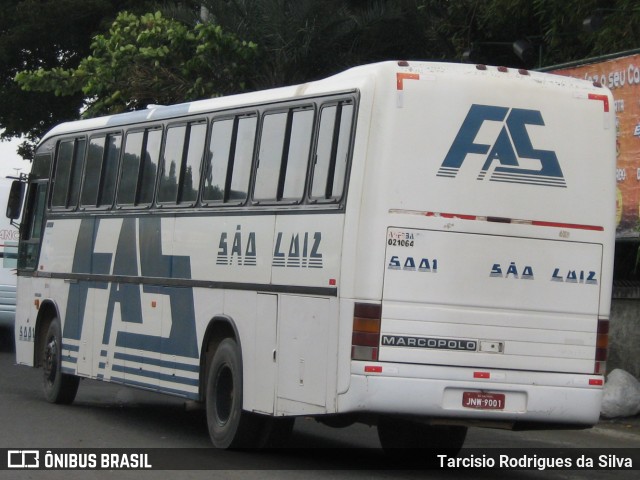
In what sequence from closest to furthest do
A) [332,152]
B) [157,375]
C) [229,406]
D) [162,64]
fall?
[332,152] → [229,406] → [157,375] → [162,64]

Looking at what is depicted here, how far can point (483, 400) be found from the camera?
10562 mm

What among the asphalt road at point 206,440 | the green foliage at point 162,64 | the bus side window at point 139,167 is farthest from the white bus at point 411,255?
the green foliage at point 162,64

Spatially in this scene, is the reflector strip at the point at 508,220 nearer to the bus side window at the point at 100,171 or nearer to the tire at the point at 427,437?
the tire at the point at 427,437

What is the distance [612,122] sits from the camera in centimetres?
1132

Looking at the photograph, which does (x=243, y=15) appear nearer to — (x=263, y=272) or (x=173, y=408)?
(x=173, y=408)

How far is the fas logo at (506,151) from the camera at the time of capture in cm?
1069

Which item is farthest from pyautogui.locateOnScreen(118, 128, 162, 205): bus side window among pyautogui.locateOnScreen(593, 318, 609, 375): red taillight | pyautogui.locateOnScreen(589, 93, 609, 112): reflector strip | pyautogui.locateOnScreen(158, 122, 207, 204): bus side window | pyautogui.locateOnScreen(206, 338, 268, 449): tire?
pyautogui.locateOnScreen(593, 318, 609, 375): red taillight

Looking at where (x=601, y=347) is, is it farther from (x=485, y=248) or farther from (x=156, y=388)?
(x=156, y=388)

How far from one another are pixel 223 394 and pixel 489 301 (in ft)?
9.61

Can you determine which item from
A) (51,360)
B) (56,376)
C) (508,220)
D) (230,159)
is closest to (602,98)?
(508,220)

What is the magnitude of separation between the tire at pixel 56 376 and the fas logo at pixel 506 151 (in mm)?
7163

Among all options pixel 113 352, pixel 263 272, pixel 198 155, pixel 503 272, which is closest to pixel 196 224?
pixel 198 155

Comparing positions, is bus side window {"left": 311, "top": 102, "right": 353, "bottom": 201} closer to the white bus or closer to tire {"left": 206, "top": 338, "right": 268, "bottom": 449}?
the white bus

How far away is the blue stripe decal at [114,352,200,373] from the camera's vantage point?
13062mm
